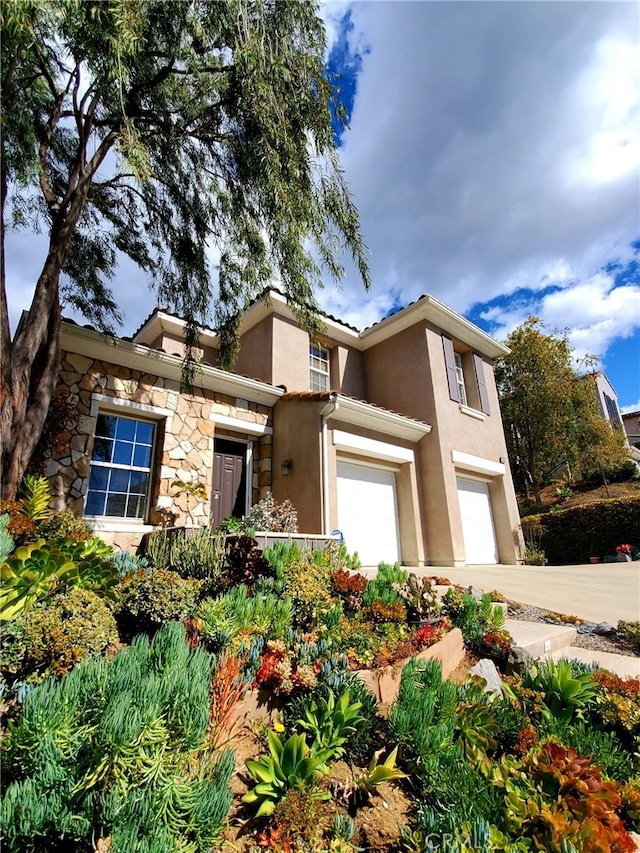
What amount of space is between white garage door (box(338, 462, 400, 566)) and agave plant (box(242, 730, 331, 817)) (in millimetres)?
6510

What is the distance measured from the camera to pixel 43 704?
159 centimetres

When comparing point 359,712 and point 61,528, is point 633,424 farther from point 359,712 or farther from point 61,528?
point 61,528

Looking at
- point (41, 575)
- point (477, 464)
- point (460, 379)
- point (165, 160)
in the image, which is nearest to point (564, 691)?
point (41, 575)

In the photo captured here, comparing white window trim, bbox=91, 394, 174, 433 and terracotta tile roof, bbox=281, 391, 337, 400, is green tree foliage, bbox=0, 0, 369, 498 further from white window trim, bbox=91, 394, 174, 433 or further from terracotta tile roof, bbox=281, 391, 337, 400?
terracotta tile roof, bbox=281, 391, 337, 400

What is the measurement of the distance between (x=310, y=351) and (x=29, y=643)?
10.1m

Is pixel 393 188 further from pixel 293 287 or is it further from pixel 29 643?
pixel 29 643

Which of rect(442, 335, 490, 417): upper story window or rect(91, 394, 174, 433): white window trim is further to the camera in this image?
rect(442, 335, 490, 417): upper story window

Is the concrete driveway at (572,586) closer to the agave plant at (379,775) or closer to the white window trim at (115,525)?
the agave plant at (379,775)

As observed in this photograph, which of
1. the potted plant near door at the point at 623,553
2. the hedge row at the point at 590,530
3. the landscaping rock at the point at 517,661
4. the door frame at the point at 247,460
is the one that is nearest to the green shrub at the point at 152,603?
the landscaping rock at the point at 517,661

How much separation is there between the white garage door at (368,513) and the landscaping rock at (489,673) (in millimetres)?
5020

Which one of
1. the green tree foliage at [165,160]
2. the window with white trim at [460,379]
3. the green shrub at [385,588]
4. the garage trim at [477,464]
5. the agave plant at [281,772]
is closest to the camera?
the agave plant at [281,772]

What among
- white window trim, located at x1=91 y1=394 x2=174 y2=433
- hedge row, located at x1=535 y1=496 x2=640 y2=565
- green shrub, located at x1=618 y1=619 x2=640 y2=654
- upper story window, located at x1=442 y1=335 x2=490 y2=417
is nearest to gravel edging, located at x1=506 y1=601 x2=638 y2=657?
green shrub, located at x1=618 y1=619 x2=640 y2=654

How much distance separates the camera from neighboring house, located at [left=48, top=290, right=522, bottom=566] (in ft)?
23.2

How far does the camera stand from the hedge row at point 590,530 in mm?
11703
